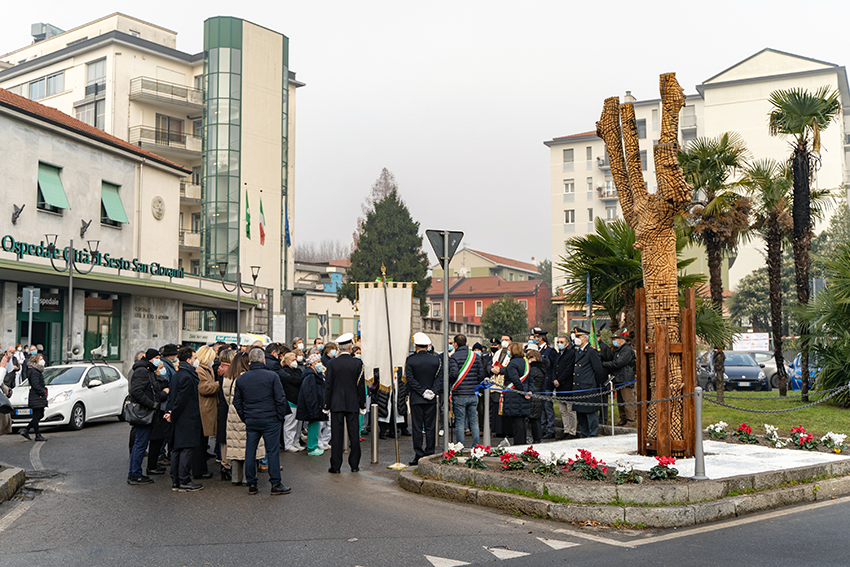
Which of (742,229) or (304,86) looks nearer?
(742,229)

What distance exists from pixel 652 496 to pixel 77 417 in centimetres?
1375

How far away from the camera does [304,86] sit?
58688 mm

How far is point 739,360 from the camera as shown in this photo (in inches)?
1230

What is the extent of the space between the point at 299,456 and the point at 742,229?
15.0 metres

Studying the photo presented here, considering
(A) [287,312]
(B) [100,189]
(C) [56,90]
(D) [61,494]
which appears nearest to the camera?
(D) [61,494]

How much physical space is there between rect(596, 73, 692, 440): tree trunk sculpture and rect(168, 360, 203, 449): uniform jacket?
607 centimetres

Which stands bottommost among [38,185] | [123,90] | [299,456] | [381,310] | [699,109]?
[299,456]

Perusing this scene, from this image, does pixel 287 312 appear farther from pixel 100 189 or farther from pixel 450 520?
pixel 450 520

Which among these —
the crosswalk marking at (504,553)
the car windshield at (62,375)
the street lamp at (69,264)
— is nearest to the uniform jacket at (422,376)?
the crosswalk marking at (504,553)

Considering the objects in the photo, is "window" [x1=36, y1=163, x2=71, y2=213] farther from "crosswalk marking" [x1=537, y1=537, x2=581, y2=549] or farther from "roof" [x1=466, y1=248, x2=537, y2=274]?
"roof" [x1=466, y1=248, x2=537, y2=274]

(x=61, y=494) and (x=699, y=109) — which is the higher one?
(x=699, y=109)

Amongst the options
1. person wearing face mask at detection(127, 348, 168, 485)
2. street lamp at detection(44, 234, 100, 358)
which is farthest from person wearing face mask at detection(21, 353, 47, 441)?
street lamp at detection(44, 234, 100, 358)

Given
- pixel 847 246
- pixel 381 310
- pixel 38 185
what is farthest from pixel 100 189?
pixel 847 246

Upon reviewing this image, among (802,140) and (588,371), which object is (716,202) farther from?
(588,371)
